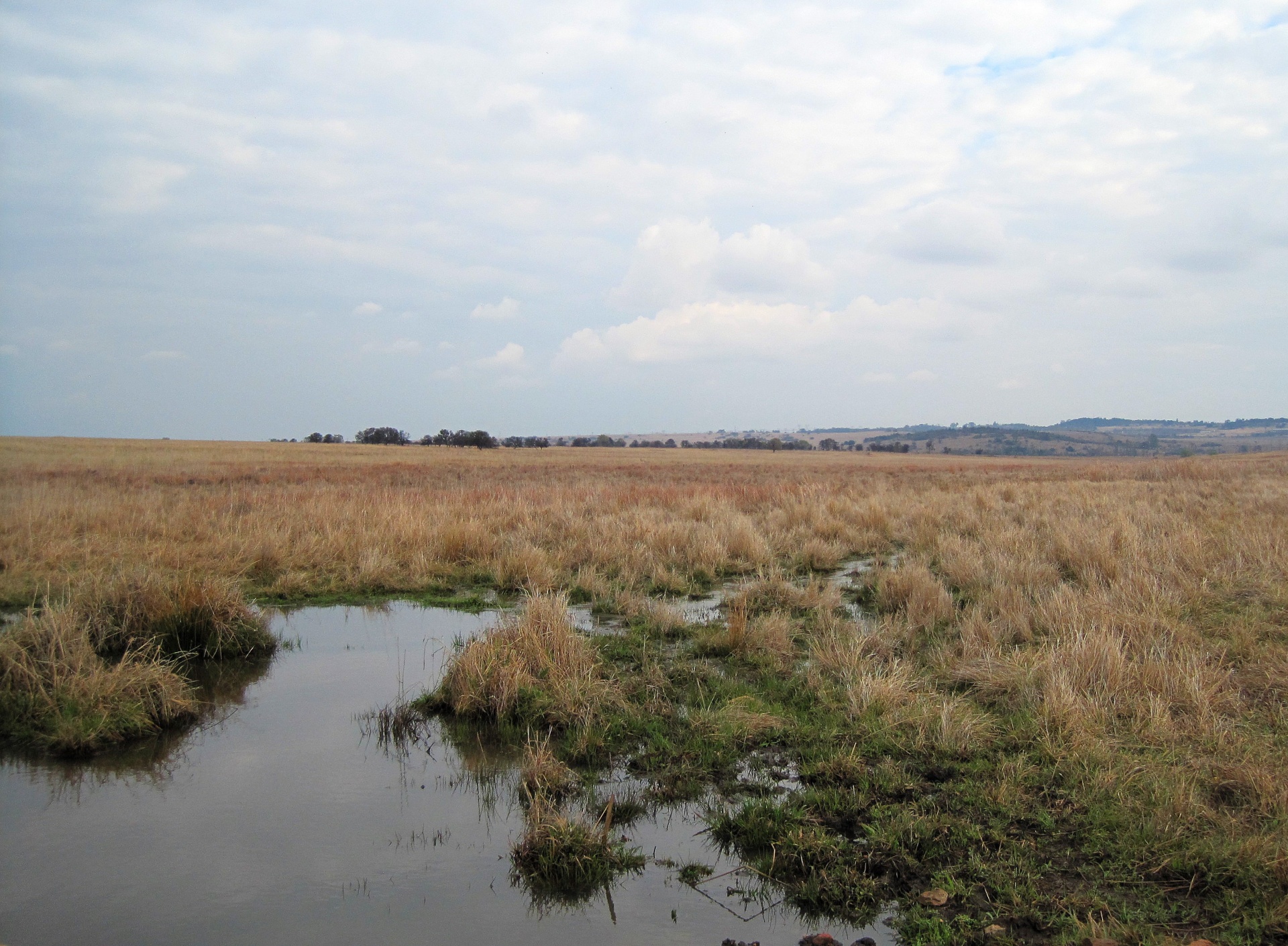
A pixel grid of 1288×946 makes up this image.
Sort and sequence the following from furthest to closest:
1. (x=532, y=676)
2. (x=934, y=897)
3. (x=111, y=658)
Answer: (x=111, y=658) → (x=532, y=676) → (x=934, y=897)

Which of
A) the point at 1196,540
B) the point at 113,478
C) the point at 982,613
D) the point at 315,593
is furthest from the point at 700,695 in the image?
the point at 113,478

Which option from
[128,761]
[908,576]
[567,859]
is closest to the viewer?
[567,859]

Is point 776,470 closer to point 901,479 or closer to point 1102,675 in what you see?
point 901,479

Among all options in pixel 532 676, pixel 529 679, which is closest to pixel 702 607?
pixel 532 676

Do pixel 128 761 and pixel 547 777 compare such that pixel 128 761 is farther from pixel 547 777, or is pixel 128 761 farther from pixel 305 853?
pixel 547 777

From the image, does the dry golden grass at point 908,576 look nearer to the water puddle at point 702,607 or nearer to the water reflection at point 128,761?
the water puddle at point 702,607

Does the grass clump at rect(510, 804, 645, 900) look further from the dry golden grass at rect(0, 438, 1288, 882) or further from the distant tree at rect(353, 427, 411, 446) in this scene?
the distant tree at rect(353, 427, 411, 446)

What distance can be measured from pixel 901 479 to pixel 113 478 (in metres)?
29.4

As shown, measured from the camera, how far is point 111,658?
685 centimetres

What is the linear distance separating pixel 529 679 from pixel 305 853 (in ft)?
7.67

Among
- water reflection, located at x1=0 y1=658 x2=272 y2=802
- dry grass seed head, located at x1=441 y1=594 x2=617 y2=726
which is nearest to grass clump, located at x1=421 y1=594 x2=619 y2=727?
dry grass seed head, located at x1=441 y1=594 x2=617 y2=726

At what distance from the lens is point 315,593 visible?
10539mm

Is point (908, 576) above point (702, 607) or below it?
above

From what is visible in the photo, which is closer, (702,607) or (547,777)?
(547,777)
